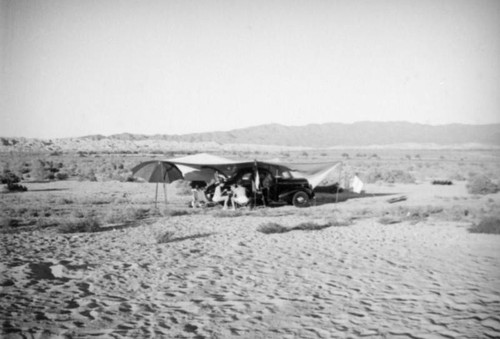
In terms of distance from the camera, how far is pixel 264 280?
257 inches

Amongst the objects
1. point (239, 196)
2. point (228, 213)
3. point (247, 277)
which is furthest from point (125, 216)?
point (247, 277)

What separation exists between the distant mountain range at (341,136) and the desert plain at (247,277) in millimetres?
99647

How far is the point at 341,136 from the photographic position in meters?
134

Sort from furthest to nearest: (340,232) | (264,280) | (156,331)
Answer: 1. (340,232)
2. (264,280)
3. (156,331)

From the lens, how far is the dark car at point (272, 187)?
51.1ft

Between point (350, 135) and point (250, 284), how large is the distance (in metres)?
135

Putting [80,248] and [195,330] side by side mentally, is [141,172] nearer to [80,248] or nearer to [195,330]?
[80,248]

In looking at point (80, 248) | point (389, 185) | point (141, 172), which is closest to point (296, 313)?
point (80, 248)

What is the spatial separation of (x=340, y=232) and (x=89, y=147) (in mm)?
91392

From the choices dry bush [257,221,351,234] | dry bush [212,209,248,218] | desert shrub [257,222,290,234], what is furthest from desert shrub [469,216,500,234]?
dry bush [212,209,248,218]

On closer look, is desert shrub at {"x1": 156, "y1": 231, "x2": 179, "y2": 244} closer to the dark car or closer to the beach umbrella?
the beach umbrella

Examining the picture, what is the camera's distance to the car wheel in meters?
15.7

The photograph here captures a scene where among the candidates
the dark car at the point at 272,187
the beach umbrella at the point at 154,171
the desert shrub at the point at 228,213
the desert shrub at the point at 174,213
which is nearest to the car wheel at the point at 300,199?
the dark car at the point at 272,187

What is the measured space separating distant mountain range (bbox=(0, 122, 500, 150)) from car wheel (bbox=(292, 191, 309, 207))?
3762 inches
